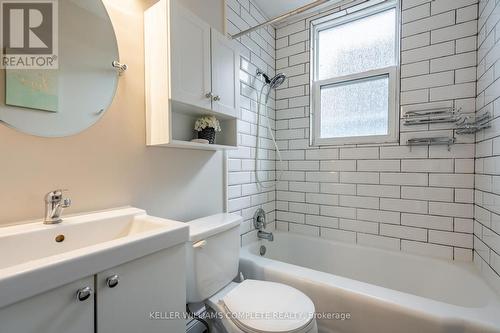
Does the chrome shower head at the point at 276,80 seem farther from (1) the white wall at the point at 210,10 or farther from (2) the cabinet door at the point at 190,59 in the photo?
(2) the cabinet door at the point at 190,59

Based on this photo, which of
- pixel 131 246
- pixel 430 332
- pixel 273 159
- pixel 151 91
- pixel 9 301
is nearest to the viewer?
pixel 9 301

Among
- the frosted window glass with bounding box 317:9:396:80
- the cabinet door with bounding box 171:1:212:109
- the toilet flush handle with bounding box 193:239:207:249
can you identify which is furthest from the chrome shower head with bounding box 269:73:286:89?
the toilet flush handle with bounding box 193:239:207:249

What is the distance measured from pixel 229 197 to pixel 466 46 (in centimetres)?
190

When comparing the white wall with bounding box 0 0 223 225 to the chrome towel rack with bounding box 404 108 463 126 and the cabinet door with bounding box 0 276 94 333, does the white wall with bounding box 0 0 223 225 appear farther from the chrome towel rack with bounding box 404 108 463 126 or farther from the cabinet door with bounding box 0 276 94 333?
the chrome towel rack with bounding box 404 108 463 126

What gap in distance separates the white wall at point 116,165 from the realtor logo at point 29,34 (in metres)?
0.24

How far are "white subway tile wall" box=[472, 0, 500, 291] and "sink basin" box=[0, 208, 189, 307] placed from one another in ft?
5.21

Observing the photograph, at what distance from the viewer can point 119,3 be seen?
1.15m

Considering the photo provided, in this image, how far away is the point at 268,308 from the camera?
1.12m

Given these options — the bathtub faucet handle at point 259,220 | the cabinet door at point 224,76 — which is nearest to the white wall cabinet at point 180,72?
the cabinet door at point 224,76

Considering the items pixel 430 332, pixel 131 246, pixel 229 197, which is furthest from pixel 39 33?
pixel 430 332

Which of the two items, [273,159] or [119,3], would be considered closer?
[119,3]

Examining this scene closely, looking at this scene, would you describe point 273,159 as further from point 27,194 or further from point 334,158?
point 27,194

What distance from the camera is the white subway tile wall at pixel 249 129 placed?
1880 mm

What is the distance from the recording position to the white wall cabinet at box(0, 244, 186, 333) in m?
0.55
